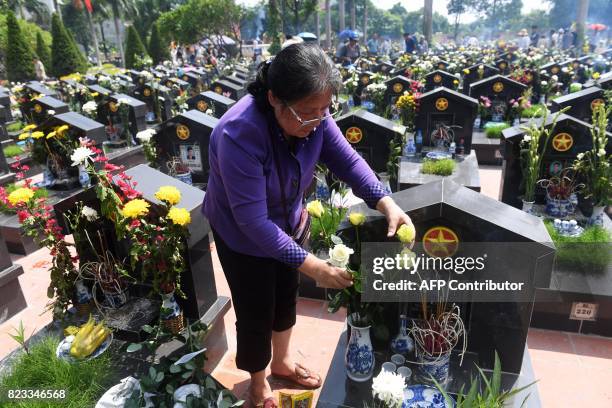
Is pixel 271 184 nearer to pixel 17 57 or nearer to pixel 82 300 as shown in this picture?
pixel 82 300

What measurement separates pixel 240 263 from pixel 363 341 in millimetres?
748

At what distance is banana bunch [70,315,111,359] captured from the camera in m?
2.24

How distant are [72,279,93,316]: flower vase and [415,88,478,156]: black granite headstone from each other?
4.83 meters

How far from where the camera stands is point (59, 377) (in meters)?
2.11

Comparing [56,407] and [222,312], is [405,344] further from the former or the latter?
[56,407]

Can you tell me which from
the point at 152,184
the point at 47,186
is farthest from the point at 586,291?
the point at 47,186

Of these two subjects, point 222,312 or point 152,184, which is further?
point 222,312

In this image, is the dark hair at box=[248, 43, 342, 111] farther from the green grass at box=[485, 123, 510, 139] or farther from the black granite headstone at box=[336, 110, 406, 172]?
the green grass at box=[485, 123, 510, 139]

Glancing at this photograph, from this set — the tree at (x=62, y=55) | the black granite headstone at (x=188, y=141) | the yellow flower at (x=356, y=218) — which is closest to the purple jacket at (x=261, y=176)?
the yellow flower at (x=356, y=218)

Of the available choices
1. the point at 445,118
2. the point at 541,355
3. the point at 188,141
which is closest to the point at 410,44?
the point at 445,118

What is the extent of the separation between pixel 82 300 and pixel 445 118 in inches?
203

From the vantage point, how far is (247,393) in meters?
2.59

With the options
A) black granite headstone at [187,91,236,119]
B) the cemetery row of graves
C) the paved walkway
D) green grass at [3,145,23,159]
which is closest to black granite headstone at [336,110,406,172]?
the cemetery row of graves

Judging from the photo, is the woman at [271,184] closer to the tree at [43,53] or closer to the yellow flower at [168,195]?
the yellow flower at [168,195]
